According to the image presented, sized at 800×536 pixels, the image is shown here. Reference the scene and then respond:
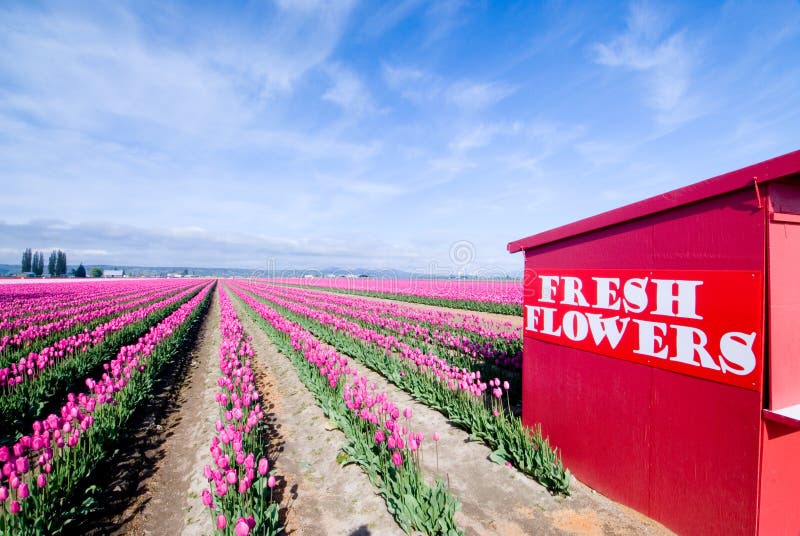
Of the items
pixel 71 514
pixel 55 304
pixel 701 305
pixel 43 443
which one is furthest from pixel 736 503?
pixel 55 304

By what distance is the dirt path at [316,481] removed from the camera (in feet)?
11.4

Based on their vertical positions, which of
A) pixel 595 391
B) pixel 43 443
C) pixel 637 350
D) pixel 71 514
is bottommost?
pixel 71 514

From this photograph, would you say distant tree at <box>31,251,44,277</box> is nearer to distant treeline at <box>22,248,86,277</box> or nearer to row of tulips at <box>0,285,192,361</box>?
distant treeline at <box>22,248,86,277</box>

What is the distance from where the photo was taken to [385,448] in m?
4.28

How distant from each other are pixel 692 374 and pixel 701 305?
1.85 feet

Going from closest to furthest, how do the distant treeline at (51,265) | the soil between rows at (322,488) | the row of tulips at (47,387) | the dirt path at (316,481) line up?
1. the soil between rows at (322,488)
2. the dirt path at (316,481)
3. the row of tulips at (47,387)
4. the distant treeline at (51,265)

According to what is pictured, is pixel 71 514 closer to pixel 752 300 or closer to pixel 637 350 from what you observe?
pixel 637 350

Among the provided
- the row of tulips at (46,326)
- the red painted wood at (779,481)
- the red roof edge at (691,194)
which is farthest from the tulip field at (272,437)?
the red roof edge at (691,194)

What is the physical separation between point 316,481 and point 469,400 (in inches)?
98.1

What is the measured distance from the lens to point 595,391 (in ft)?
12.1

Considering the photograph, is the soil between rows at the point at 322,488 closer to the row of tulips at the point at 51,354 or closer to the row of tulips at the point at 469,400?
the row of tulips at the point at 469,400

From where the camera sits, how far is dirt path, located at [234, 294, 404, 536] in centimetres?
347

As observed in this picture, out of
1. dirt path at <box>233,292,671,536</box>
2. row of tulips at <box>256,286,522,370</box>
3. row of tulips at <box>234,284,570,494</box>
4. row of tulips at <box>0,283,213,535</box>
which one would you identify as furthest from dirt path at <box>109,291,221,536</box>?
row of tulips at <box>256,286,522,370</box>

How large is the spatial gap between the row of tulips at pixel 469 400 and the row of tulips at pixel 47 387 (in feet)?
19.3
